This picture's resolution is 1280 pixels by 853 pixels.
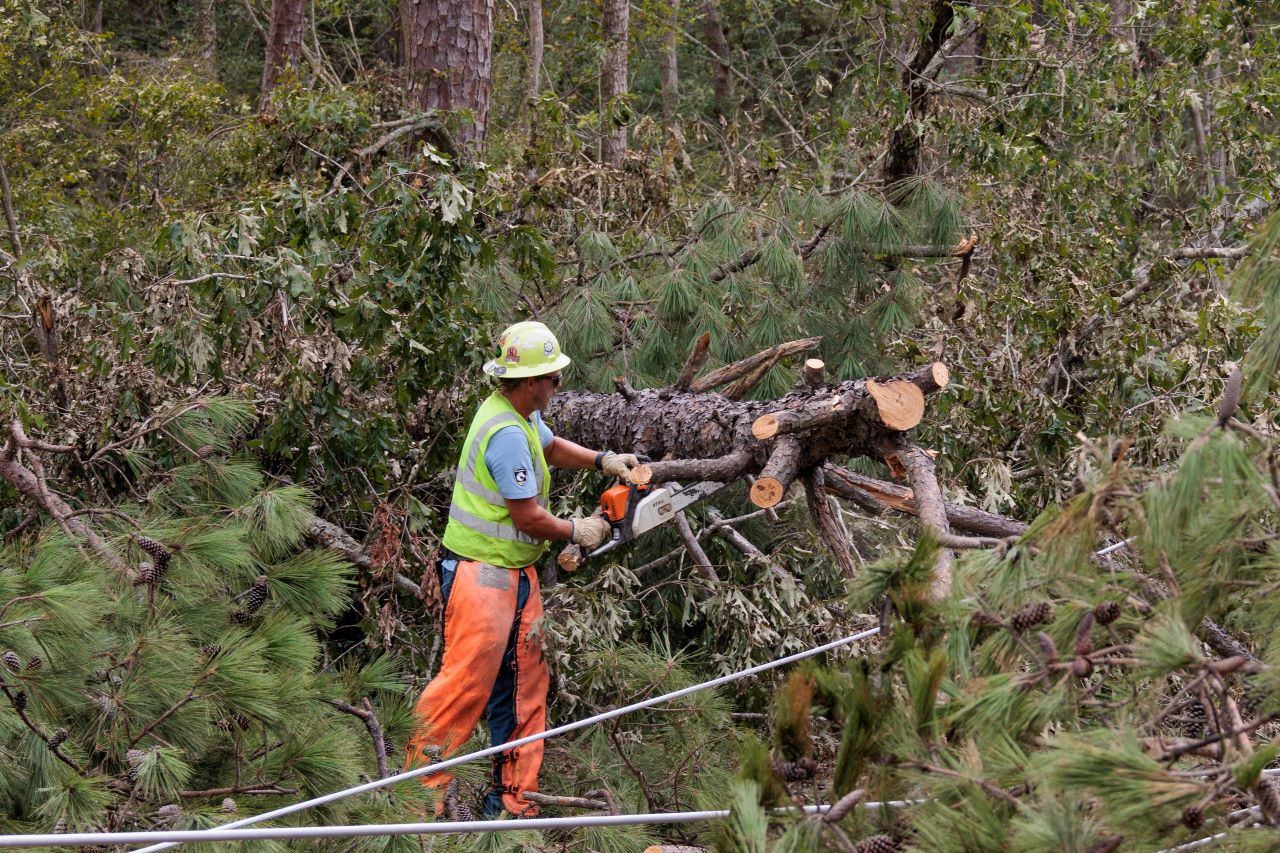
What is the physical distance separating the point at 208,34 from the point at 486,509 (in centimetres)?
1024

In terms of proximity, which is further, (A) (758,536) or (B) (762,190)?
(B) (762,190)

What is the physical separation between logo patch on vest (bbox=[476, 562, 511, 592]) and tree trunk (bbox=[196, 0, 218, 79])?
9.40 metres

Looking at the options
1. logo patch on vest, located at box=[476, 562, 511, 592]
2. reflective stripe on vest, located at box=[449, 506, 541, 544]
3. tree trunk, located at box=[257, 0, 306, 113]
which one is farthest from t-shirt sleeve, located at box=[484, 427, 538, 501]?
tree trunk, located at box=[257, 0, 306, 113]

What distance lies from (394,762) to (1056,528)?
218cm

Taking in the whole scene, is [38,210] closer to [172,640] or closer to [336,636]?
[336,636]

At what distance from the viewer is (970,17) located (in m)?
5.38

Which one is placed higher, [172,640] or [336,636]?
[172,640]

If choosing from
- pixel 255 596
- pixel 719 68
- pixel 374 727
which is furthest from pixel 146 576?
pixel 719 68

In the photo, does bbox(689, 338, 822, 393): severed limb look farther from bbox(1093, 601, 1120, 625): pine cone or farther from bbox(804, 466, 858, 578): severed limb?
bbox(1093, 601, 1120, 625): pine cone

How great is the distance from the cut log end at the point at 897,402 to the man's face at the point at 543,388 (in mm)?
1010

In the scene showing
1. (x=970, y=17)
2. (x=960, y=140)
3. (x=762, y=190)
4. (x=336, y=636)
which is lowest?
(x=336, y=636)

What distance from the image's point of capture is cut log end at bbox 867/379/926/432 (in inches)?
140

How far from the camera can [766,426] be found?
3.70m

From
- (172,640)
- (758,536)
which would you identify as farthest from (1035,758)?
(758,536)
